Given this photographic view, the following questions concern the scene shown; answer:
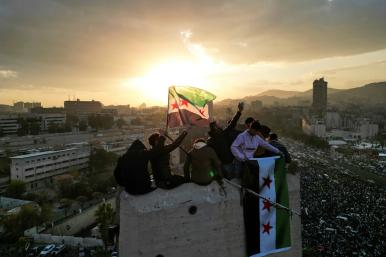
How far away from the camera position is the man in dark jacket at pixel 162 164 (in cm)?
384

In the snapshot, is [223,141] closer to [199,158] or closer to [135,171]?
[199,158]

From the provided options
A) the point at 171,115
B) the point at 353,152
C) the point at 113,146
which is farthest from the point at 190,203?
the point at 353,152

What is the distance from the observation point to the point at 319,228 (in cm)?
1991

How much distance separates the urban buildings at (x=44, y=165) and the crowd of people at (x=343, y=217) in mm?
23351

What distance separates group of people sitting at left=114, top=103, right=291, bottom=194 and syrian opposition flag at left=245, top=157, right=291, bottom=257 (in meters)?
0.23

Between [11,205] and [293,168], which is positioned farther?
[11,205]

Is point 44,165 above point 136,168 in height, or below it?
below

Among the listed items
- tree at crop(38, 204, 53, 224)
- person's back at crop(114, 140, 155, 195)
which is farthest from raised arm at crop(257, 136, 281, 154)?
tree at crop(38, 204, 53, 224)

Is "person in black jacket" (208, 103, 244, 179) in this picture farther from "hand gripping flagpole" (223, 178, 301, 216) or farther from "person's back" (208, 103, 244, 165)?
"hand gripping flagpole" (223, 178, 301, 216)

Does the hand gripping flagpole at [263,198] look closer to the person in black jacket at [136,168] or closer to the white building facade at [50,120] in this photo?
the person in black jacket at [136,168]

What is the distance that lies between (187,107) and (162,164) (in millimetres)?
1478

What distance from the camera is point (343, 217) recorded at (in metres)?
21.9

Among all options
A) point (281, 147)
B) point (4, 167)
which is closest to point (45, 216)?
point (4, 167)

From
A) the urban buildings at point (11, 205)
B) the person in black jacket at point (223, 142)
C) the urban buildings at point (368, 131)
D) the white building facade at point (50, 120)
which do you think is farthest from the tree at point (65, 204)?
the urban buildings at point (368, 131)
